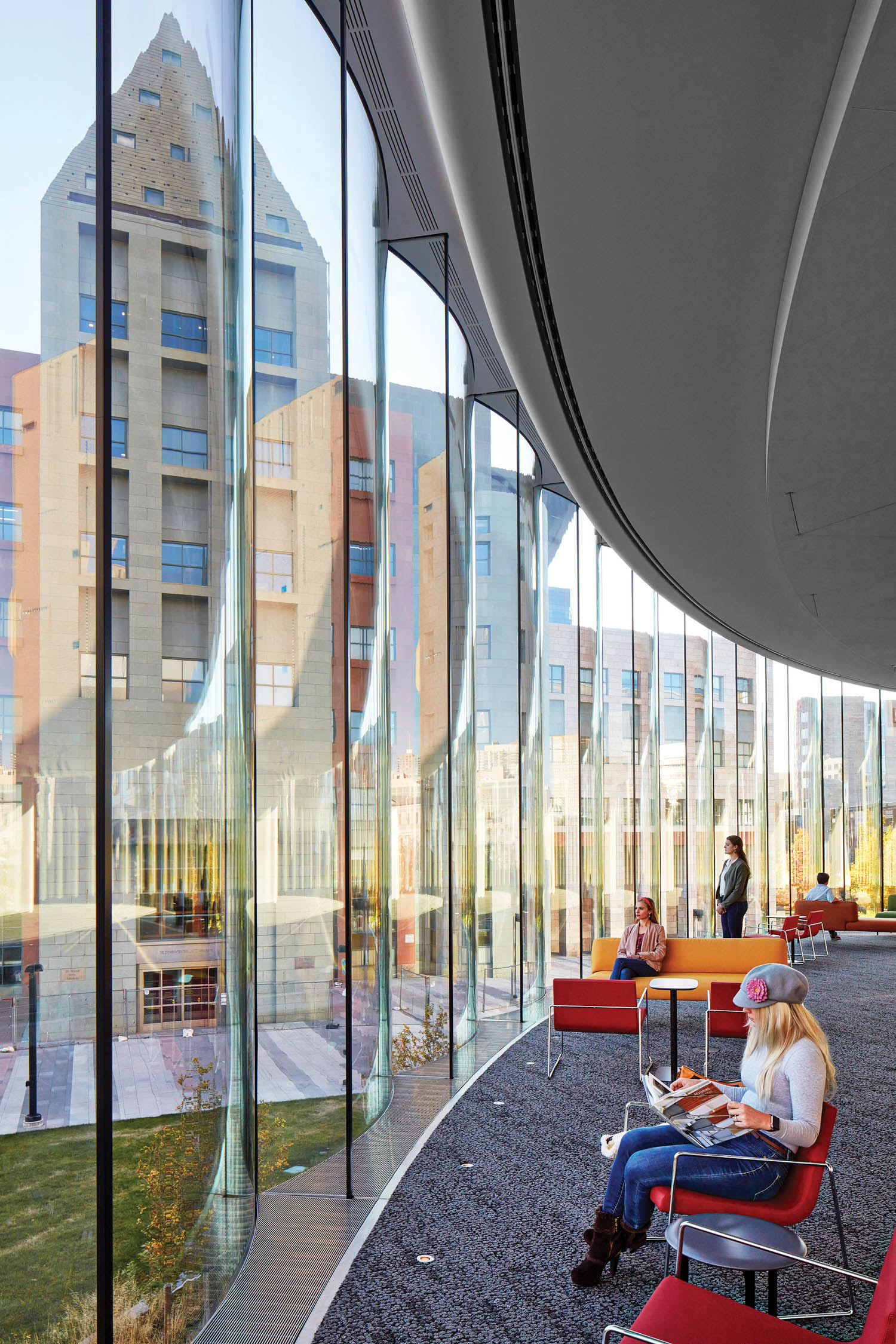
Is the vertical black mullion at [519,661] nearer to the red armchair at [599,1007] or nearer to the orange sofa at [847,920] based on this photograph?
the red armchair at [599,1007]

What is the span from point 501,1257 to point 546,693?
8.80 metres

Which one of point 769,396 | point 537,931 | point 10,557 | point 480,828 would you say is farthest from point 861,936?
point 10,557

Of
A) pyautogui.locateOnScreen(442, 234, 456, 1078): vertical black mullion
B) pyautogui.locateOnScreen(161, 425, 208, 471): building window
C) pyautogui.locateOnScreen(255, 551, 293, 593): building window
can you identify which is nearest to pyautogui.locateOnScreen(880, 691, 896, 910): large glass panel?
pyautogui.locateOnScreen(442, 234, 456, 1078): vertical black mullion

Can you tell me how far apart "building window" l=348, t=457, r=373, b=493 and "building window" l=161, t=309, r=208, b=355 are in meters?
2.35

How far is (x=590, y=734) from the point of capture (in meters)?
14.3

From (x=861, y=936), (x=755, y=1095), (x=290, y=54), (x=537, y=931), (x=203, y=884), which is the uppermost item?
(x=290, y=54)

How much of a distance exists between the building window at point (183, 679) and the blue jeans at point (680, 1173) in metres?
2.42

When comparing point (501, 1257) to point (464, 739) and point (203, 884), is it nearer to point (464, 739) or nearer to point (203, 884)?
point (203, 884)

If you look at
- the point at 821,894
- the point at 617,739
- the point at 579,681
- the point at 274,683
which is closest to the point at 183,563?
the point at 274,683

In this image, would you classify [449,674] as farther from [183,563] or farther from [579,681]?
[579,681]

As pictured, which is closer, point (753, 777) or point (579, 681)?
point (579, 681)

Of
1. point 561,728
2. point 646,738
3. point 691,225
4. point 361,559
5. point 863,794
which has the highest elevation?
point 691,225

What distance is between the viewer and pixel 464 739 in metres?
9.51

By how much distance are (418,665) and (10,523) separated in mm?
5548
